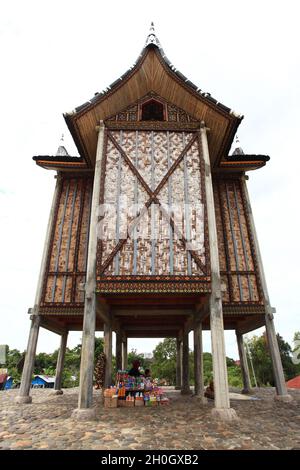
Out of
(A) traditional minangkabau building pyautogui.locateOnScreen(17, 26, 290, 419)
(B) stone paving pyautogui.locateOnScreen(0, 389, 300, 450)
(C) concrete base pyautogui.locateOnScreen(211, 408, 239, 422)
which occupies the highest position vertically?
(A) traditional minangkabau building pyautogui.locateOnScreen(17, 26, 290, 419)

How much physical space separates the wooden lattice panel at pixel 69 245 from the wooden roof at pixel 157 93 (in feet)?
7.03

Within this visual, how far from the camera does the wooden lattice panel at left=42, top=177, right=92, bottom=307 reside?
10539 mm

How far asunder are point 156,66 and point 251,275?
8.35 m

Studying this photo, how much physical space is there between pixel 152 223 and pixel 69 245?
13.5 feet

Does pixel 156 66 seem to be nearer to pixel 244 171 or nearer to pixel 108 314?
pixel 244 171

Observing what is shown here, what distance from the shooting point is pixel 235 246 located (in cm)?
1138

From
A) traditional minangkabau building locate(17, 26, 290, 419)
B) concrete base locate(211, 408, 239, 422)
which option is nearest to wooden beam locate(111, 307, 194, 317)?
traditional minangkabau building locate(17, 26, 290, 419)

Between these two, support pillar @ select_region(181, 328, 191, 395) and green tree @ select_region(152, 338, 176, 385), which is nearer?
support pillar @ select_region(181, 328, 191, 395)

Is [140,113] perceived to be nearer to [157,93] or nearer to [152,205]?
[157,93]

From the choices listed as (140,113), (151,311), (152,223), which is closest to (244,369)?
(151,311)

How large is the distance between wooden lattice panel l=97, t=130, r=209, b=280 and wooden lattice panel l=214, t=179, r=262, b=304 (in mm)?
2760

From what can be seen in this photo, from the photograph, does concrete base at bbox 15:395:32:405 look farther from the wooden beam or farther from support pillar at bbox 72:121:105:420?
the wooden beam
